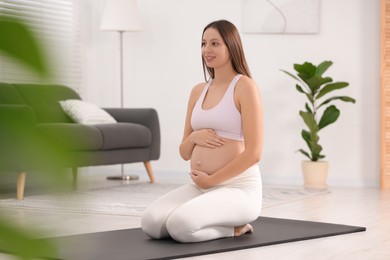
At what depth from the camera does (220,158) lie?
3.43 meters

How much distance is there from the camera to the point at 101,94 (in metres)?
7.48

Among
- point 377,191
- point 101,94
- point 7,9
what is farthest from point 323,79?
point 7,9

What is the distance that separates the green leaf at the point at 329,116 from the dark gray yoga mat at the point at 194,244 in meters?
2.19

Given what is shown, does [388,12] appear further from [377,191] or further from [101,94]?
[101,94]

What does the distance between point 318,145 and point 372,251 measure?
2950 mm

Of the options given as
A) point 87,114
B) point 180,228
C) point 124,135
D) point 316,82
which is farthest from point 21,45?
point 316,82

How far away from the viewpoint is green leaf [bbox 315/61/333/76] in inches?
241

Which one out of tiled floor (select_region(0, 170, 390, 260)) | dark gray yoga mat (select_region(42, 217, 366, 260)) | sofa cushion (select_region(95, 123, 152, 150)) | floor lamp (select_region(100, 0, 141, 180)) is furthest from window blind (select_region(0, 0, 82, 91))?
floor lamp (select_region(100, 0, 141, 180))

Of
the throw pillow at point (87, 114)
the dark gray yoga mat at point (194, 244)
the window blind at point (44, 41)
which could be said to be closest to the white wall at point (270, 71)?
A: the throw pillow at point (87, 114)

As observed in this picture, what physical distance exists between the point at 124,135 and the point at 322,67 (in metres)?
1.64

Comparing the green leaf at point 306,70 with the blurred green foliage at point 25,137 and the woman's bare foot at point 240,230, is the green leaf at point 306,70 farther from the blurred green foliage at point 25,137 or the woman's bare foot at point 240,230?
the blurred green foliage at point 25,137

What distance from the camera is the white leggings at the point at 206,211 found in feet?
10.8

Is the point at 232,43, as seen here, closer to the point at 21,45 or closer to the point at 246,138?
the point at 246,138

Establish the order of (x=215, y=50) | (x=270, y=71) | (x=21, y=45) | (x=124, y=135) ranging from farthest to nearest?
(x=270, y=71) < (x=124, y=135) < (x=215, y=50) < (x=21, y=45)
